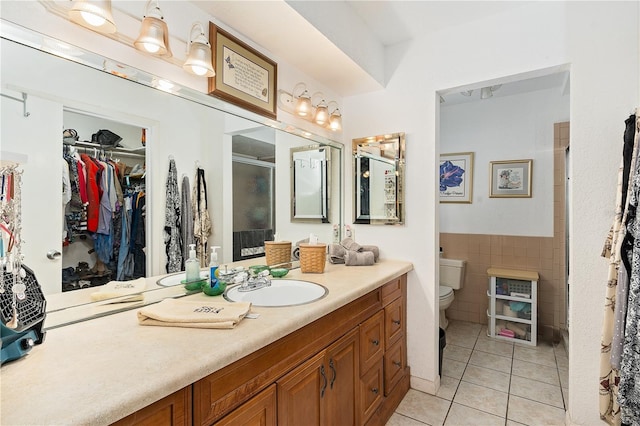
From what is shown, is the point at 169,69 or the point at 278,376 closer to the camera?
the point at 278,376

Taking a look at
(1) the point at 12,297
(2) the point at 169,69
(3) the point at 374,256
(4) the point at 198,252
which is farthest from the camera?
(3) the point at 374,256

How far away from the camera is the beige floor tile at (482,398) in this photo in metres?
1.97

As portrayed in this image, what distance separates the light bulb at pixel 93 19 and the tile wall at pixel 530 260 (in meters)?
3.47

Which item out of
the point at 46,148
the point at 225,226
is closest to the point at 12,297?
the point at 46,148

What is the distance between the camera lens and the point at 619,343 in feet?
4.50

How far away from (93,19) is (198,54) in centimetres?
37

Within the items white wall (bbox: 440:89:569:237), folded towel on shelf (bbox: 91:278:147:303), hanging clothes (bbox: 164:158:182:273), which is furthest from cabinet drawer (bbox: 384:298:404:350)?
white wall (bbox: 440:89:569:237)

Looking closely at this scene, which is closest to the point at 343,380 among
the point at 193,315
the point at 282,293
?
the point at 282,293

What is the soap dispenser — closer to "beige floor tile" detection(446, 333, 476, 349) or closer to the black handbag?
the black handbag

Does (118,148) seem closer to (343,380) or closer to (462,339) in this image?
(343,380)

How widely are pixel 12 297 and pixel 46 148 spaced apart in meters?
0.49

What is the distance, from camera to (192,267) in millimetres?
1422

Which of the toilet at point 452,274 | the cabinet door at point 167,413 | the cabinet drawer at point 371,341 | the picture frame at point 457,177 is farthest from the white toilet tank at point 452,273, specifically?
the cabinet door at point 167,413

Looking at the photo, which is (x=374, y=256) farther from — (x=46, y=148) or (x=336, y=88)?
(x=46, y=148)
